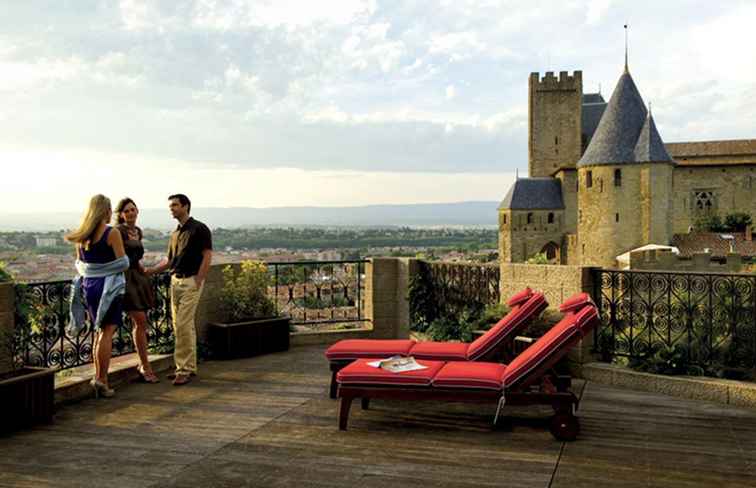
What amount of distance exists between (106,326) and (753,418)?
218 inches

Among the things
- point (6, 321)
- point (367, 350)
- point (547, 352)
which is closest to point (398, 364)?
point (367, 350)

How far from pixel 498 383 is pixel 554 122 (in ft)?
179

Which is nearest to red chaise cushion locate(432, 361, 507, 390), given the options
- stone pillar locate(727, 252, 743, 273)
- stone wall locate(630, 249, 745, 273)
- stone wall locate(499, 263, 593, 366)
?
stone wall locate(499, 263, 593, 366)

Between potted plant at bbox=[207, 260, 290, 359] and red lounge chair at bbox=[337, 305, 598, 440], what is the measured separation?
3.20 meters

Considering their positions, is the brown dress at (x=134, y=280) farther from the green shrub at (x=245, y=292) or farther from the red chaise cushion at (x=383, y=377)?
the red chaise cushion at (x=383, y=377)

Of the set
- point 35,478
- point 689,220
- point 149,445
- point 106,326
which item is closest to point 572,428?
point 149,445

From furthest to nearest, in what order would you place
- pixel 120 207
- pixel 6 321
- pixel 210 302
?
pixel 210 302, pixel 120 207, pixel 6 321

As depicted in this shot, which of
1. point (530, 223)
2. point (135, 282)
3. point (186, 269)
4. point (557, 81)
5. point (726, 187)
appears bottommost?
point (135, 282)

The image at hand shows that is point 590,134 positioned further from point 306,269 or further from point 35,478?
point 35,478

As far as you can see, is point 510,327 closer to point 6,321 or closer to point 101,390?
point 101,390

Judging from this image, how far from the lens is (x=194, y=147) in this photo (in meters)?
18.1

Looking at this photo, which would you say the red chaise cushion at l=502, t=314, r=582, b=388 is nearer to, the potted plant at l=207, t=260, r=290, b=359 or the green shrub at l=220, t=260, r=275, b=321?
the potted plant at l=207, t=260, r=290, b=359

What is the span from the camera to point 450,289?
29.7 feet

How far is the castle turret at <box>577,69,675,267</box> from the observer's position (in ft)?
129
